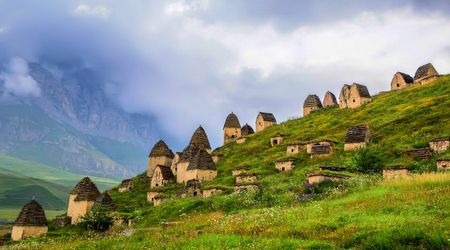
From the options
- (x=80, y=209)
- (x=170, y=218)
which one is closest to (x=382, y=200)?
(x=170, y=218)

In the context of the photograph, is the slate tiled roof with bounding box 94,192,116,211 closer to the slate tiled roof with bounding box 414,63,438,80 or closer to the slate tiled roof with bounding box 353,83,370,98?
the slate tiled roof with bounding box 353,83,370,98

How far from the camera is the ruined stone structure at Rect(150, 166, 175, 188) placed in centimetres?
7038

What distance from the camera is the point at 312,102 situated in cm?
10850

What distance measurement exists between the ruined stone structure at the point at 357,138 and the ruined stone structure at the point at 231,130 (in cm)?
4424

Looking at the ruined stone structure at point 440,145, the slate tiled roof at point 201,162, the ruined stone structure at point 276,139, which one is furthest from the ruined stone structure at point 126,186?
the ruined stone structure at point 440,145

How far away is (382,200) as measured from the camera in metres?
23.2

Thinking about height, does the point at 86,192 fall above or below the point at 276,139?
below

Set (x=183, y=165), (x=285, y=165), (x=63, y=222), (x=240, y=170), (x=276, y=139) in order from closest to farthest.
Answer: (x=285, y=165), (x=63, y=222), (x=240, y=170), (x=183, y=165), (x=276, y=139)

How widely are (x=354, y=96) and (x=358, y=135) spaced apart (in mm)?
36842

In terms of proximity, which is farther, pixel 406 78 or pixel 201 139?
pixel 406 78

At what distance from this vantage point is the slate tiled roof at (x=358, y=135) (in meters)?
55.5

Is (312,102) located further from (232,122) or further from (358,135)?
(358,135)

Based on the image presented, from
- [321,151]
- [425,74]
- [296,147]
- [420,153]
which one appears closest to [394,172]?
[420,153]

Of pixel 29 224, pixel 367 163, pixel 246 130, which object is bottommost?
pixel 29 224
